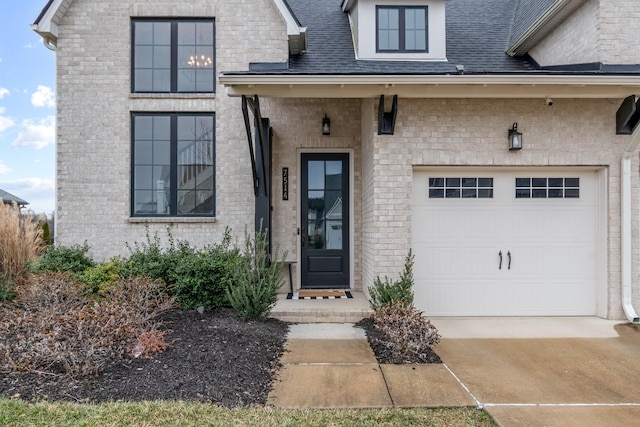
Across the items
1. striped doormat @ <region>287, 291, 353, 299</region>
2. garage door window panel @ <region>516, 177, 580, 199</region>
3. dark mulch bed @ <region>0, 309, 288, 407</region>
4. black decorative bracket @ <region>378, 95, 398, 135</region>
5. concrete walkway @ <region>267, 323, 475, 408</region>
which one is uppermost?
black decorative bracket @ <region>378, 95, 398, 135</region>

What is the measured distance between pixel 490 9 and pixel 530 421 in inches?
369

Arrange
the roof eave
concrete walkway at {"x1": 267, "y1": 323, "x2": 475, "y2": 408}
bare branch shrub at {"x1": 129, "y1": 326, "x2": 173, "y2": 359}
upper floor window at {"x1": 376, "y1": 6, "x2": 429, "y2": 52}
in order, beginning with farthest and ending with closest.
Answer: upper floor window at {"x1": 376, "y1": 6, "x2": 429, "y2": 52}
the roof eave
bare branch shrub at {"x1": 129, "y1": 326, "x2": 173, "y2": 359}
concrete walkway at {"x1": 267, "y1": 323, "x2": 475, "y2": 408}

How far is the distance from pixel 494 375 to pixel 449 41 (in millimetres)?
6724

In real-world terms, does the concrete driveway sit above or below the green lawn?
below

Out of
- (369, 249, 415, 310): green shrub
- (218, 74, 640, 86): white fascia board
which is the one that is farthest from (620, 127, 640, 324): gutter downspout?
(369, 249, 415, 310): green shrub

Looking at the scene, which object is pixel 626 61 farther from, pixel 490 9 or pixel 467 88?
pixel 490 9

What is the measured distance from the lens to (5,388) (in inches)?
130

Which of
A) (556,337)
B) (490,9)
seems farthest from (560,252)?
(490,9)

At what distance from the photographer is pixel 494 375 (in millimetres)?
3939

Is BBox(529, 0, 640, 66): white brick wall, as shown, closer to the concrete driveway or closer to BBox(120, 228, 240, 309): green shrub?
the concrete driveway

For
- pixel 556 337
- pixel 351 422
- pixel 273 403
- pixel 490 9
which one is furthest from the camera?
pixel 490 9

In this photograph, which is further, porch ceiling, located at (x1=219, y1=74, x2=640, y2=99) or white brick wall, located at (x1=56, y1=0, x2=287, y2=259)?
white brick wall, located at (x1=56, y1=0, x2=287, y2=259)

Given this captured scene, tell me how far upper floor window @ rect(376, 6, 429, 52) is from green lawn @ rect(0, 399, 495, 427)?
6.47m

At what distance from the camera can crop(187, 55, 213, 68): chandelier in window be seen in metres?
7.20
